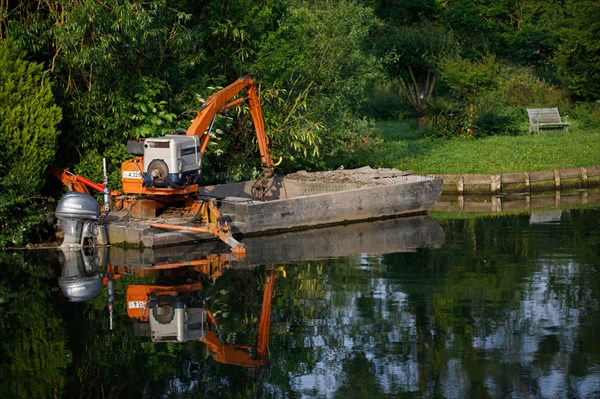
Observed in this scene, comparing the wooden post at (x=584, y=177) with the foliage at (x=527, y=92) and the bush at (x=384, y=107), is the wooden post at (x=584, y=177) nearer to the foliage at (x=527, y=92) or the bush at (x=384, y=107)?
the foliage at (x=527, y=92)

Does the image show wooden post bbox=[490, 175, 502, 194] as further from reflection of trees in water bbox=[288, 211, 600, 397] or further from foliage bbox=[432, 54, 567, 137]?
foliage bbox=[432, 54, 567, 137]

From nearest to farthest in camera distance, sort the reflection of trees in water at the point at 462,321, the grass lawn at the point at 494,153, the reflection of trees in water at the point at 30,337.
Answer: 1. the reflection of trees in water at the point at 462,321
2. the reflection of trees in water at the point at 30,337
3. the grass lawn at the point at 494,153

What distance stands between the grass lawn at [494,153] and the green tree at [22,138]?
9891 millimetres

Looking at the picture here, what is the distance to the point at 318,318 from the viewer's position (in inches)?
527

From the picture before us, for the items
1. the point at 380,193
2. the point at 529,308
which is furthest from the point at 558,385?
the point at 380,193

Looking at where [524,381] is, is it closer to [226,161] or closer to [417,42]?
[226,161]

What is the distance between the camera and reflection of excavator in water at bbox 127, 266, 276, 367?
11.8 metres

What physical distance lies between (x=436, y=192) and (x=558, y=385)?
11.5m

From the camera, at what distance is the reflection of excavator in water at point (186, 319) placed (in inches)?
465

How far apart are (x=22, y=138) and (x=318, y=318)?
26.4 ft

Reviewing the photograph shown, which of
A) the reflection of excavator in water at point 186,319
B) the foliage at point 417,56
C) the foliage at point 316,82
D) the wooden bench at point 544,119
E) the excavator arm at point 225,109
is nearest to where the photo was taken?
the reflection of excavator in water at point 186,319

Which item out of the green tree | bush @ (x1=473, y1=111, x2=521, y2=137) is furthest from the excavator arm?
bush @ (x1=473, y1=111, x2=521, y2=137)

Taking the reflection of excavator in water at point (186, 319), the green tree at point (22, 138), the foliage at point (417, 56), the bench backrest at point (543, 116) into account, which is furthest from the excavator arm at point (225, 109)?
the foliage at point (417, 56)

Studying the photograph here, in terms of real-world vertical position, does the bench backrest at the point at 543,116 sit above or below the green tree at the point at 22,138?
above
